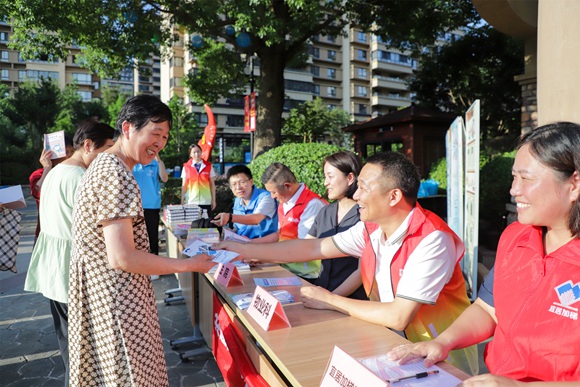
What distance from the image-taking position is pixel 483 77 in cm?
1569

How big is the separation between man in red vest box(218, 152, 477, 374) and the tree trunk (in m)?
8.16

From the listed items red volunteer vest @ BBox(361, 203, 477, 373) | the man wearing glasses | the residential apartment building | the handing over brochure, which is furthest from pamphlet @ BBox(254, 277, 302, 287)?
the residential apartment building

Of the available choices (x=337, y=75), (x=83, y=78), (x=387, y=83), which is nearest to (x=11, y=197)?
(x=337, y=75)

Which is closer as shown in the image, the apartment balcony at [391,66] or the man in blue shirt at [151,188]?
the man in blue shirt at [151,188]

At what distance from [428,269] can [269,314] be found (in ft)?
2.31

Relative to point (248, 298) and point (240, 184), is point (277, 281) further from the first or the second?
point (240, 184)

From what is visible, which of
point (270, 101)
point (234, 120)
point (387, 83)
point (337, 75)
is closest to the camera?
point (270, 101)

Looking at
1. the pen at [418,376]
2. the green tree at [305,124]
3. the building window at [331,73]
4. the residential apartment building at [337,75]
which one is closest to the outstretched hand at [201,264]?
the pen at [418,376]

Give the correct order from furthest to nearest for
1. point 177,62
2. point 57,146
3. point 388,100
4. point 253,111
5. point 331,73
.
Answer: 1. point 388,100
2. point 331,73
3. point 177,62
4. point 253,111
5. point 57,146

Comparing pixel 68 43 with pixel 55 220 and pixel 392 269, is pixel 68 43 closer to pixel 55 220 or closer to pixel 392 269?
pixel 55 220

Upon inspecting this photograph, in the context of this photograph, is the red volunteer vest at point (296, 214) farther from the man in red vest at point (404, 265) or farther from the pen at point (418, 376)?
the pen at point (418, 376)

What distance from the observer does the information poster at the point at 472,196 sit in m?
3.58

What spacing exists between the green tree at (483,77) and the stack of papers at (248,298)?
14748 millimetres

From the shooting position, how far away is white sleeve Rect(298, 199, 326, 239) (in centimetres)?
354
